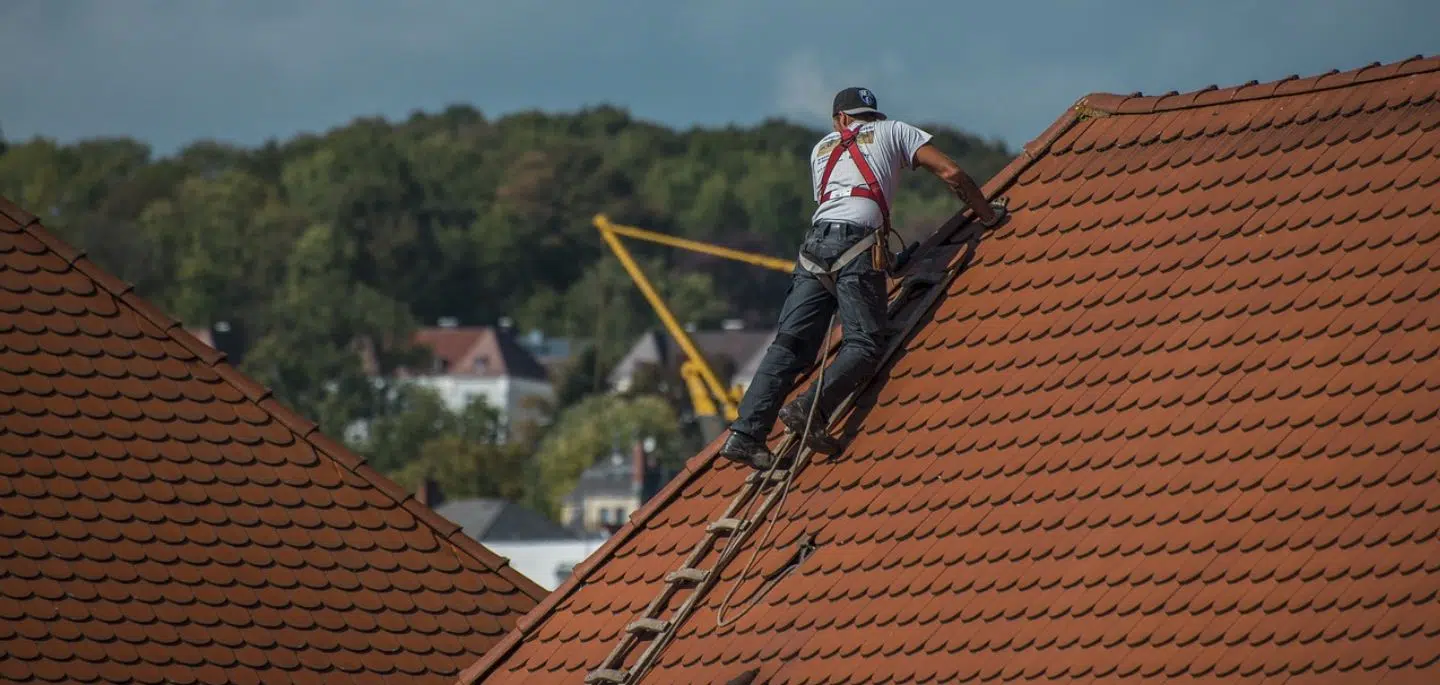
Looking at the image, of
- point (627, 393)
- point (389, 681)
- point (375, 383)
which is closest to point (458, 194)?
point (375, 383)

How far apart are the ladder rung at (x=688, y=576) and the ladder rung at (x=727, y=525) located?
0.81 ft

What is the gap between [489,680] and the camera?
1297 cm

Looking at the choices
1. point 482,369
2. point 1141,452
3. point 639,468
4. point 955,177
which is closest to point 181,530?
point 955,177

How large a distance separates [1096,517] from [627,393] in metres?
120

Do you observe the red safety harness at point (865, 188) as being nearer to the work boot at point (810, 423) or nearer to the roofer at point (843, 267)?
the roofer at point (843, 267)

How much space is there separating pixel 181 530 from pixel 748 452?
344 cm

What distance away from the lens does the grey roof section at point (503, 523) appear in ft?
278

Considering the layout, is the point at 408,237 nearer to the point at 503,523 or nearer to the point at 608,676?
the point at 503,523

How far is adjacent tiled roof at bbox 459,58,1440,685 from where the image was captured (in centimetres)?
A: 1016

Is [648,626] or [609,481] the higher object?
[609,481]

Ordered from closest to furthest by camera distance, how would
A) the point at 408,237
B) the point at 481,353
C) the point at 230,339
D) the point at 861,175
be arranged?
the point at 861,175 < the point at 230,339 < the point at 481,353 < the point at 408,237

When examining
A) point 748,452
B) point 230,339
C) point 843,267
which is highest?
point 230,339

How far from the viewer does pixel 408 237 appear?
7096 inches

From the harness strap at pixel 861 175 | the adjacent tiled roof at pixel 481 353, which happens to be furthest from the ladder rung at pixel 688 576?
the adjacent tiled roof at pixel 481 353
